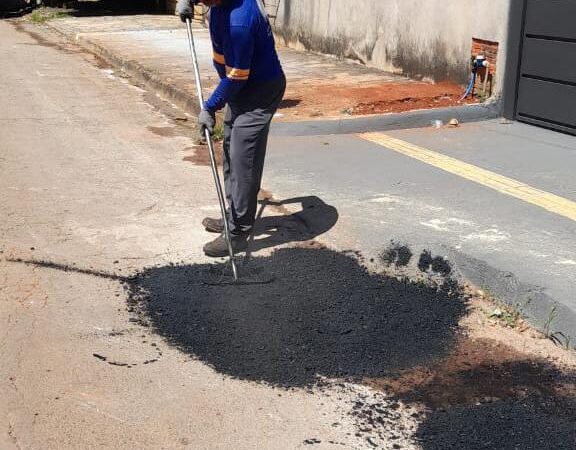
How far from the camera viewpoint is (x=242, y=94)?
206 inches

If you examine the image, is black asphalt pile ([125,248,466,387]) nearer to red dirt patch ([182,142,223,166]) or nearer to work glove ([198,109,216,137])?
work glove ([198,109,216,137])

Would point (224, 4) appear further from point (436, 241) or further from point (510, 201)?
point (510, 201)

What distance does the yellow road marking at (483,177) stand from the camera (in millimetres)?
6093

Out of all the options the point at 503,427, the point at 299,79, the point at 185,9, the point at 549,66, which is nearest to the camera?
the point at 503,427

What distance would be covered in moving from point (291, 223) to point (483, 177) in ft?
6.28

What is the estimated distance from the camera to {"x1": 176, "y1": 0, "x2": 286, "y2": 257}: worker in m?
4.87

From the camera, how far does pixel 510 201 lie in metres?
6.21

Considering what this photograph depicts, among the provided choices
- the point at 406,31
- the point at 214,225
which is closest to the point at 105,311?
the point at 214,225

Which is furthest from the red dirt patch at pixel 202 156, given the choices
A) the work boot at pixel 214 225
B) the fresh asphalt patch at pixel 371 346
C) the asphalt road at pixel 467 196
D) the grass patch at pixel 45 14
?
the grass patch at pixel 45 14

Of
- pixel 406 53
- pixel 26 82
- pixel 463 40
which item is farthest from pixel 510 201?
pixel 26 82

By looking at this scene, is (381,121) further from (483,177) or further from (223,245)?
(223,245)

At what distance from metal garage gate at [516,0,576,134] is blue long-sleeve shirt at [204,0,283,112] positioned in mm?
4242

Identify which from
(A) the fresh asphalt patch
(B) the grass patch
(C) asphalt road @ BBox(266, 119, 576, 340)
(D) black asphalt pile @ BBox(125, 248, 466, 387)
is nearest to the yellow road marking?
(C) asphalt road @ BBox(266, 119, 576, 340)

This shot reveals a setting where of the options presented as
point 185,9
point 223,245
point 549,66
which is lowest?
point 223,245
